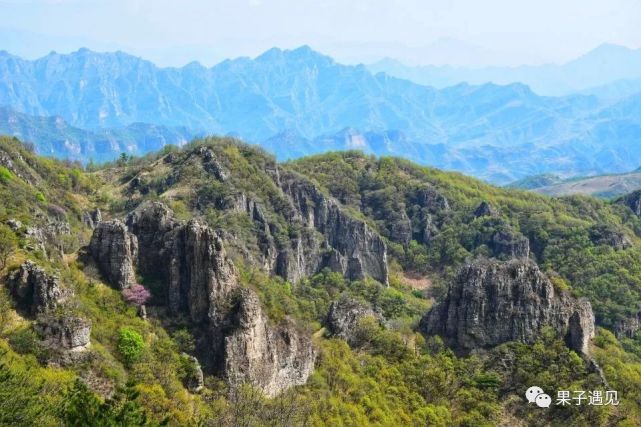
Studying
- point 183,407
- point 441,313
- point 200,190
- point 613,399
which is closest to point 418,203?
point 200,190

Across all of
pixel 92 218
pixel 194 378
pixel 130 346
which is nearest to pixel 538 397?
pixel 194 378

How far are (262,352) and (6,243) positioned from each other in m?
19.1

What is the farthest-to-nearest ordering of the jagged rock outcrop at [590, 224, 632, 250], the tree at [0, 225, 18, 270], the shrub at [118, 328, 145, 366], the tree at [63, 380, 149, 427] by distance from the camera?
1. the jagged rock outcrop at [590, 224, 632, 250]
2. the tree at [0, 225, 18, 270]
3. the shrub at [118, 328, 145, 366]
4. the tree at [63, 380, 149, 427]

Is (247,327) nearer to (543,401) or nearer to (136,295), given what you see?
(136,295)

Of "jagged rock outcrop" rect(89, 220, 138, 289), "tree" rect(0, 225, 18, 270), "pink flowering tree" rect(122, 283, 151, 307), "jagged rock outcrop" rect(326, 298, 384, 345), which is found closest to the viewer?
"tree" rect(0, 225, 18, 270)

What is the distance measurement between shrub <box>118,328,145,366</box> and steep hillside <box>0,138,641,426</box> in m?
0.11

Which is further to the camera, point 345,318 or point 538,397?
point 345,318

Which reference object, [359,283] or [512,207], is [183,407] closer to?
[359,283]

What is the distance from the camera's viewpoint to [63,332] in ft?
129

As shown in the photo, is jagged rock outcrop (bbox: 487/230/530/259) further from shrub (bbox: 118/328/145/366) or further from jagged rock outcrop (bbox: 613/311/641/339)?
shrub (bbox: 118/328/145/366)

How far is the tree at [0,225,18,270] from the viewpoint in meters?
42.9

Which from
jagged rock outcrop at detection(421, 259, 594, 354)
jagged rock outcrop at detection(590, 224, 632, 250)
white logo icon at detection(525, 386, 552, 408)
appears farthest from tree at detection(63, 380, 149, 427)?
jagged rock outcrop at detection(590, 224, 632, 250)

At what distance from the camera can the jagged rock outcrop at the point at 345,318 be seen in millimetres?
59250

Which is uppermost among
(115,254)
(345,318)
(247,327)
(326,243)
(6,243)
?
(326,243)
